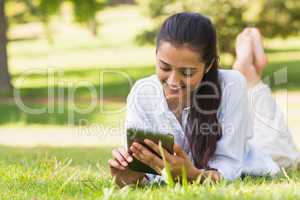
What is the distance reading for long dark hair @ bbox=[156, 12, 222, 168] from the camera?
164 inches

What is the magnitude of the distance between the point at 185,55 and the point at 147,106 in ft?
1.87

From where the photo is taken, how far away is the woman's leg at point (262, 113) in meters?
6.00

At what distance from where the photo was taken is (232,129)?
14.5ft

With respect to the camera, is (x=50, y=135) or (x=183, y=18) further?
(x=50, y=135)

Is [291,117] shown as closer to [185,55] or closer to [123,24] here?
[185,55]

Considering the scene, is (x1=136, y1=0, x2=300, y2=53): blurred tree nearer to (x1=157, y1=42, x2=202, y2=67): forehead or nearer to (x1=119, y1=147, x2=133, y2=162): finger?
(x1=157, y1=42, x2=202, y2=67): forehead

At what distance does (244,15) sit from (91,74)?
6917 millimetres

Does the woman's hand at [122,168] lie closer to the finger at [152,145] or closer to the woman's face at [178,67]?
the finger at [152,145]

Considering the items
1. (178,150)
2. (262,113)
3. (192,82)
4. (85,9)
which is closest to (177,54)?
(192,82)

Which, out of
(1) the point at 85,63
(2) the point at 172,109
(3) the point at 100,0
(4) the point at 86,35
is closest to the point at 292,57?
(1) the point at 85,63

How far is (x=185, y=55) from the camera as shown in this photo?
13.5ft

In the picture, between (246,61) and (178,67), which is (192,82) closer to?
(178,67)

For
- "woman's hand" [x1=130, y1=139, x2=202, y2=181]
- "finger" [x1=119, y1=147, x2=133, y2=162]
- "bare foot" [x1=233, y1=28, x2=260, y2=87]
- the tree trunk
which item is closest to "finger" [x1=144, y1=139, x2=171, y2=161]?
"woman's hand" [x1=130, y1=139, x2=202, y2=181]

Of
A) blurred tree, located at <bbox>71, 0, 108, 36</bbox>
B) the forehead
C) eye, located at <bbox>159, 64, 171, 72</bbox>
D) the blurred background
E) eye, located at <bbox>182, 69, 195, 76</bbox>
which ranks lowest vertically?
the blurred background
